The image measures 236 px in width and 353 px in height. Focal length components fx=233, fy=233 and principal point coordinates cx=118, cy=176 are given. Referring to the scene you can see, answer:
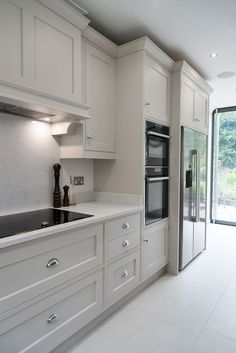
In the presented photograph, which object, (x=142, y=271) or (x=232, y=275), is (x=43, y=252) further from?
(x=232, y=275)

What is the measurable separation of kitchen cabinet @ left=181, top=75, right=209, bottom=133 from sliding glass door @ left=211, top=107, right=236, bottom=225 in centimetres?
188

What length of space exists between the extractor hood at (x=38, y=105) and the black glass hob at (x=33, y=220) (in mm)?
772

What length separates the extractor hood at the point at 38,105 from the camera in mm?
1402

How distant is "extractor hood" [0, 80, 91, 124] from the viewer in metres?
1.40

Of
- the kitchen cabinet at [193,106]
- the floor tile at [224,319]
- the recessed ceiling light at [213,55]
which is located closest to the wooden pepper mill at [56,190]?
the kitchen cabinet at [193,106]

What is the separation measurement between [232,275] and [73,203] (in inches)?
80.1

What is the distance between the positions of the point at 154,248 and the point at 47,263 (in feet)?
4.53

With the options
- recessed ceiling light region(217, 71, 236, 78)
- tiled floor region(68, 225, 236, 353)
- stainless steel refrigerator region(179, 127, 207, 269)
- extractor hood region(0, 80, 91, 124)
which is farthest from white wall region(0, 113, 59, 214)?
recessed ceiling light region(217, 71, 236, 78)

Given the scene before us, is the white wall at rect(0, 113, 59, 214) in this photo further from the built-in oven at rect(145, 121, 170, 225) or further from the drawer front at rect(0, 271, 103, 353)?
the built-in oven at rect(145, 121, 170, 225)

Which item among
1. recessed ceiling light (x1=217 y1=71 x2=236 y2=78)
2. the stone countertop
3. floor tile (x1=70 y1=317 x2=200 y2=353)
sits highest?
recessed ceiling light (x1=217 y1=71 x2=236 y2=78)

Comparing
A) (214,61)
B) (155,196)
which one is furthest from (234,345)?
(214,61)

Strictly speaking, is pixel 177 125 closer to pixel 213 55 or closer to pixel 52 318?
pixel 213 55

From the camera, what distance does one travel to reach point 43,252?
1373mm

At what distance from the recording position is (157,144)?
8.18 ft
